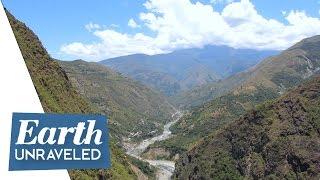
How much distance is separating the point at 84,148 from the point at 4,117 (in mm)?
3084

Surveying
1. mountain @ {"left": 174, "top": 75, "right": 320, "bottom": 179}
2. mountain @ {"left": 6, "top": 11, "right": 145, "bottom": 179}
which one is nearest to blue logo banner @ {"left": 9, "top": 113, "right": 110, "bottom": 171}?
mountain @ {"left": 6, "top": 11, "right": 145, "bottom": 179}

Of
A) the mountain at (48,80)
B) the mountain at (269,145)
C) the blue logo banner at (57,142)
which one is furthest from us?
the mountain at (269,145)

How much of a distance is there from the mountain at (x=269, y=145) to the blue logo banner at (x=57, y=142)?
9369cm

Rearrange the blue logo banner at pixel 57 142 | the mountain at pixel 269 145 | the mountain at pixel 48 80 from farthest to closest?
the mountain at pixel 269 145, the mountain at pixel 48 80, the blue logo banner at pixel 57 142

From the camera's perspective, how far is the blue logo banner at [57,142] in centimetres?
1861

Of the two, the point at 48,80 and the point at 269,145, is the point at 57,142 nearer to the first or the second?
the point at 48,80

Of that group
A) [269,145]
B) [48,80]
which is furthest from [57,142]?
[269,145]

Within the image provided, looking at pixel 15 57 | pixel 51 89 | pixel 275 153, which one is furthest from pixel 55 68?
pixel 15 57

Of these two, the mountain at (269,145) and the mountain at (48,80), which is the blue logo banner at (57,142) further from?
the mountain at (269,145)

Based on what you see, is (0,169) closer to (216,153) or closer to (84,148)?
(84,148)

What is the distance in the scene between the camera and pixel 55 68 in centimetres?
9994

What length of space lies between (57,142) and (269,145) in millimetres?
104887

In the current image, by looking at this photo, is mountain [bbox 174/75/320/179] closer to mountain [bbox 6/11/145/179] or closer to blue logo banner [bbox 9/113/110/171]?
mountain [bbox 6/11/145/179]

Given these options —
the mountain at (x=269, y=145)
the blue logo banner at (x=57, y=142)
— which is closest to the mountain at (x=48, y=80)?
the mountain at (x=269, y=145)
